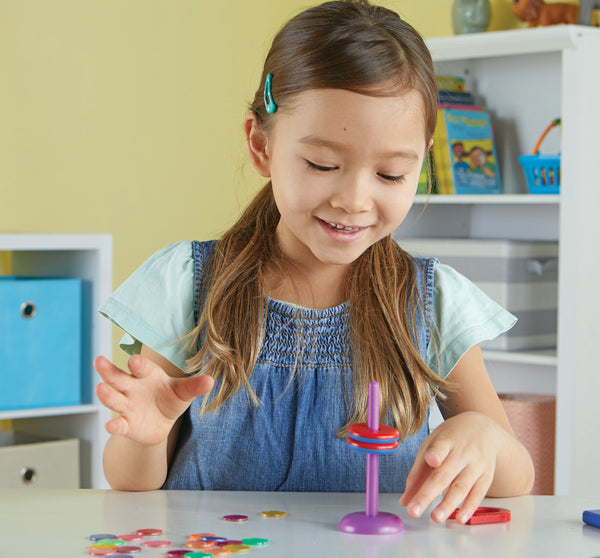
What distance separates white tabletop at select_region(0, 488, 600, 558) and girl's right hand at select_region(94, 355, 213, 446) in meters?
0.07

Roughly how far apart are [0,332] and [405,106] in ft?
4.34

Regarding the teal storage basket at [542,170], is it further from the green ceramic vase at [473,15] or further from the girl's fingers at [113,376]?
the girl's fingers at [113,376]

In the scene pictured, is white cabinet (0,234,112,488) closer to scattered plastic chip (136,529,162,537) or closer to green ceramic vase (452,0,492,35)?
green ceramic vase (452,0,492,35)

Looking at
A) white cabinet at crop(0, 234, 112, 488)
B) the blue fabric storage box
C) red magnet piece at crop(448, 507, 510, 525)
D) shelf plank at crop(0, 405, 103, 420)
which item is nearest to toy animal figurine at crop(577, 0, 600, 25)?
white cabinet at crop(0, 234, 112, 488)

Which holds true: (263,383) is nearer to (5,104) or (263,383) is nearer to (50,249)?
(50,249)

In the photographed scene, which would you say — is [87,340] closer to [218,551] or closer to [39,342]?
[39,342]

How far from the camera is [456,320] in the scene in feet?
3.74

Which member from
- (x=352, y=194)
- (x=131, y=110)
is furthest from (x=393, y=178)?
(x=131, y=110)

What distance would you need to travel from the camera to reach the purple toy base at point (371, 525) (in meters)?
0.73

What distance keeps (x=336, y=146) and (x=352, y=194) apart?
1.9 inches

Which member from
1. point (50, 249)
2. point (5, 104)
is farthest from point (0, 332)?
point (5, 104)

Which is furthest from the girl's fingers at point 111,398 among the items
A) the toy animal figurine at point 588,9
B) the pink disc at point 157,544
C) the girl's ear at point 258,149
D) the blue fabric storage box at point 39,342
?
the toy animal figurine at point 588,9

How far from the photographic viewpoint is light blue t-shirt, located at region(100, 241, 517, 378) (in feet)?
3.58

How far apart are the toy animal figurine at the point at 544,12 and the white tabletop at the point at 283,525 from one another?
161 centimetres
